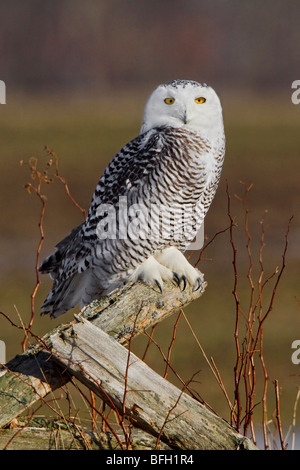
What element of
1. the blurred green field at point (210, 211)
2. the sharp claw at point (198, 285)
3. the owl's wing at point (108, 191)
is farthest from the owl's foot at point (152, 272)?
the blurred green field at point (210, 211)

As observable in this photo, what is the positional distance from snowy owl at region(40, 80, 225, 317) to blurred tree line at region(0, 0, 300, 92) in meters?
48.3

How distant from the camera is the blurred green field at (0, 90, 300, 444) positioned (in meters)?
10.8

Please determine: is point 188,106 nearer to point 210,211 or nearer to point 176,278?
point 176,278

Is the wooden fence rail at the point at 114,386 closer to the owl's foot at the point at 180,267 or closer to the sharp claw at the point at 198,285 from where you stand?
the sharp claw at the point at 198,285

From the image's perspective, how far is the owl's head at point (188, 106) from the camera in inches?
192

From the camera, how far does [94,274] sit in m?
5.32

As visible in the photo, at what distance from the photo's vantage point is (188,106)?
488 cm

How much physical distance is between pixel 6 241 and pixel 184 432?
15.5 metres

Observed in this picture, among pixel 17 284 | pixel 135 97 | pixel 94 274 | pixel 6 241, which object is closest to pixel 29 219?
pixel 6 241

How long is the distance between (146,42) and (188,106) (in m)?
58.4

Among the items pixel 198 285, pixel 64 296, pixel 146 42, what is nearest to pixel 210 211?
pixel 64 296

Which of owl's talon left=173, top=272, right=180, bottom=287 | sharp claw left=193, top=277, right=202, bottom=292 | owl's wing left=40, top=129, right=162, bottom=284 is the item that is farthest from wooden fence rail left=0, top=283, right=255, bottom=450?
owl's wing left=40, top=129, right=162, bottom=284

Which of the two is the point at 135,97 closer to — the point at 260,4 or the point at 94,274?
the point at 260,4

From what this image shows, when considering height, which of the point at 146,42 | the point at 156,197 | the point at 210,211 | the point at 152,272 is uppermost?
the point at 146,42
